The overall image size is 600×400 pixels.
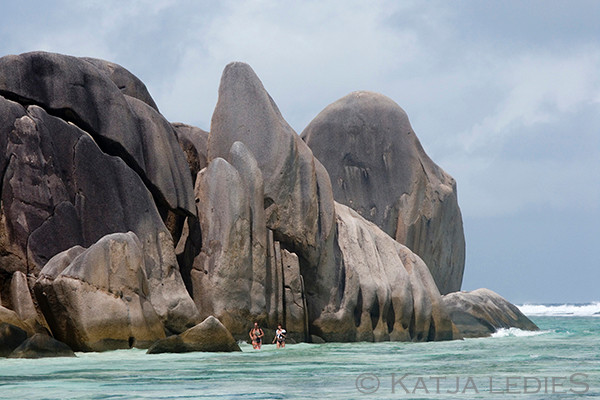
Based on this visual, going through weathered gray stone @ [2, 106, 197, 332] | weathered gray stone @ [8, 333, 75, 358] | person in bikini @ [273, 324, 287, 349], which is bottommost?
weathered gray stone @ [8, 333, 75, 358]

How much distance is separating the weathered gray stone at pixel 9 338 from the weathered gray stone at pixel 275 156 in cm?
1237

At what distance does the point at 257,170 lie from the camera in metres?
33.7

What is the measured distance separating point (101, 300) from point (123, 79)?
13.8m

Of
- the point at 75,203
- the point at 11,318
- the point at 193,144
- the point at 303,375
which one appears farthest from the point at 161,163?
the point at 303,375

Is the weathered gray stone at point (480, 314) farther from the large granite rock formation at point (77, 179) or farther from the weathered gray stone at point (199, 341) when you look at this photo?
the weathered gray stone at point (199, 341)

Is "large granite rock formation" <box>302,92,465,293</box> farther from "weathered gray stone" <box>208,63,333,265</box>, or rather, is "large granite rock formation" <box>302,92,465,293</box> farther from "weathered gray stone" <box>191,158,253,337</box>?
"weathered gray stone" <box>191,158,253,337</box>

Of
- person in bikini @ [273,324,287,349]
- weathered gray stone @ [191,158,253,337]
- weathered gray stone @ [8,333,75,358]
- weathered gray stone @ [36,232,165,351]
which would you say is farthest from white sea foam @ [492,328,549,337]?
weathered gray stone @ [8,333,75,358]

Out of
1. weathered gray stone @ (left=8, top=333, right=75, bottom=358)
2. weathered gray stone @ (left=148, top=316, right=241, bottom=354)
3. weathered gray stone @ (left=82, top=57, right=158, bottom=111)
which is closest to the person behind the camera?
weathered gray stone @ (left=8, top=333, right=75, bottom=358)

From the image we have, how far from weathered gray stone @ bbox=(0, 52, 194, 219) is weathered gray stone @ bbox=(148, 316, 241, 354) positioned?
7196mm

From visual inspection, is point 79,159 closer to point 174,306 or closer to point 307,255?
point 174,306

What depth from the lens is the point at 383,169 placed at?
5184cm

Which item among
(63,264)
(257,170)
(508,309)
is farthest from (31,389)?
(508,309)

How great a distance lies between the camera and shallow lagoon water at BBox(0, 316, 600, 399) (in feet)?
52.3

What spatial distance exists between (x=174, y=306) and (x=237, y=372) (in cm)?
930
